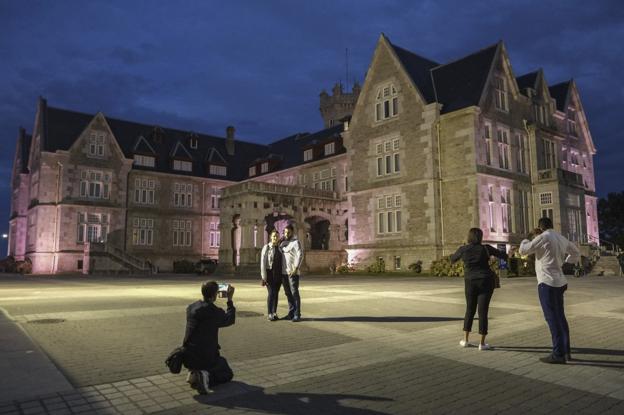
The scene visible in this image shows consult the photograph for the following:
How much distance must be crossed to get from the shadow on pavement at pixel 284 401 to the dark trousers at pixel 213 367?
0.45ft

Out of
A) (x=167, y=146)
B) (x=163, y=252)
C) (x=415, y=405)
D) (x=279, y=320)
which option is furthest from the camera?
(x=167, y=146)

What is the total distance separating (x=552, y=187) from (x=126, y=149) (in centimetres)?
3910

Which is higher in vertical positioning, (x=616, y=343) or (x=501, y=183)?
(x=501, y=183)

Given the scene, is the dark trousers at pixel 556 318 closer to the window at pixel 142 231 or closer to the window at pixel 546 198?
the window at pixel 546 198

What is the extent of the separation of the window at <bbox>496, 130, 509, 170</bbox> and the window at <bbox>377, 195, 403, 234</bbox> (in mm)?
7098

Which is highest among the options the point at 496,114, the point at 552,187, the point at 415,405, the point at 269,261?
the point at 496,114

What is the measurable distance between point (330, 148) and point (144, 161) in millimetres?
19586

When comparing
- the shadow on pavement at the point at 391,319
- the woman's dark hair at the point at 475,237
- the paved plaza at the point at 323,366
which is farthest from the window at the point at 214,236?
the woman's dark hair at the point at 475,237

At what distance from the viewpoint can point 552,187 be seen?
3175cm

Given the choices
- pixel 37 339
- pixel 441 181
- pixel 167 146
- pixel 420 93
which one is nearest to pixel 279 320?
pixel 37 339

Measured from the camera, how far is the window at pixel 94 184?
143ft

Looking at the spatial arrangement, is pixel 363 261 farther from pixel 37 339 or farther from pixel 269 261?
pixel 37 339

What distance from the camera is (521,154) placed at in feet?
108

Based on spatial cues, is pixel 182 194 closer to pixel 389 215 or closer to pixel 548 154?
pixel 389 215
